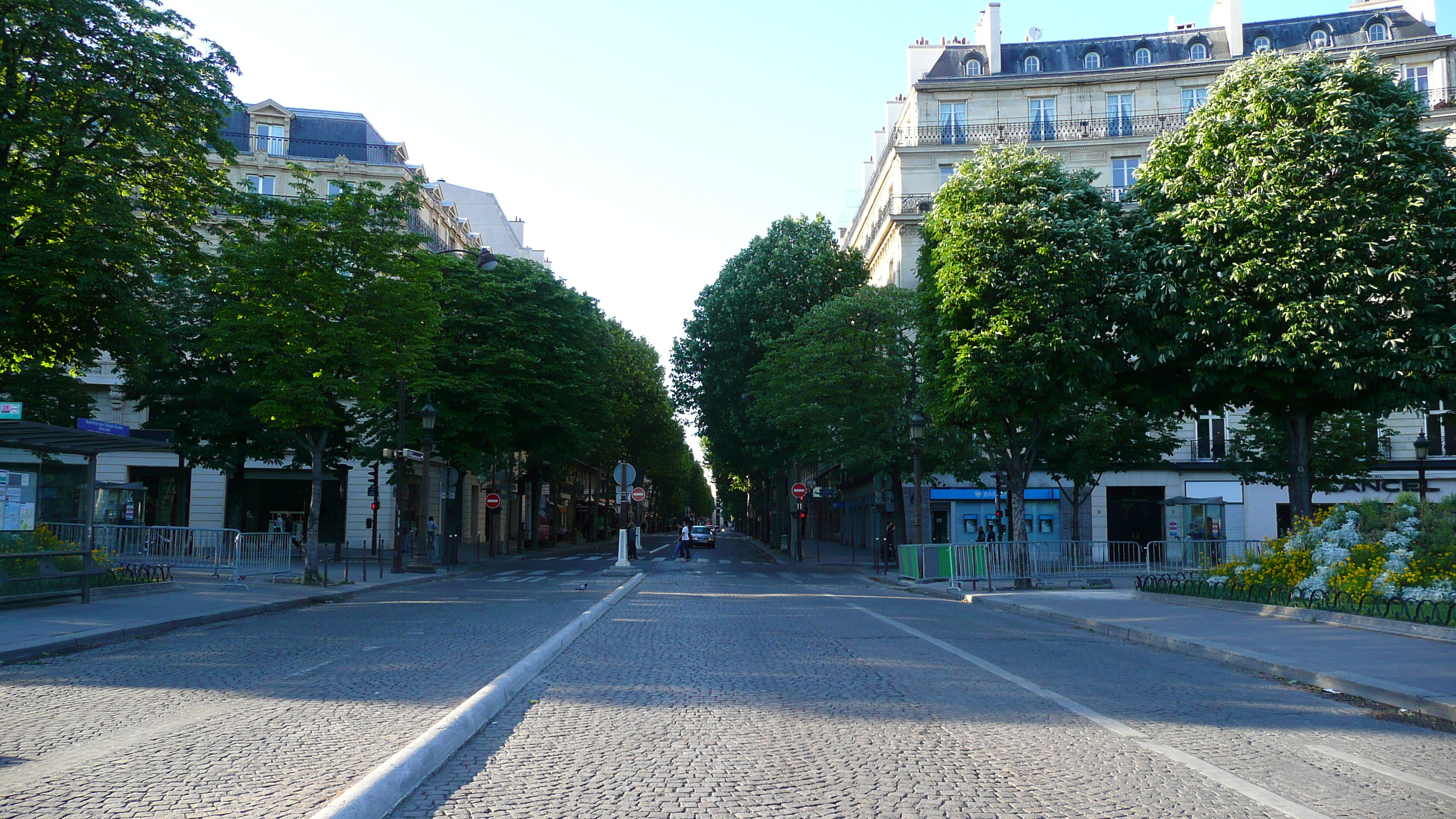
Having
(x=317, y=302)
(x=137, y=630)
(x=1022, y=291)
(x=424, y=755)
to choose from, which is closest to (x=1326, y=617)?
(x=1022, y=291)

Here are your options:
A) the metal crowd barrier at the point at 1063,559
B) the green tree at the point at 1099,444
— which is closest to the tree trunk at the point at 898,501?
the green tree at the point at 1099,444

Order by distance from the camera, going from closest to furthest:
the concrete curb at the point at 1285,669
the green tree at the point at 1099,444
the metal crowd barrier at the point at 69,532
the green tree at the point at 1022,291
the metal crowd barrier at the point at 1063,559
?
the concrete curb at the point at 1285,669, the metal crowd barrier at the point at 69,532, the green tree at the point at 1022,291, the metal crowd barrier at the point at 1063,559, the green tree at the point at 1099,444

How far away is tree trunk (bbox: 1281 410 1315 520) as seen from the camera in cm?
2087

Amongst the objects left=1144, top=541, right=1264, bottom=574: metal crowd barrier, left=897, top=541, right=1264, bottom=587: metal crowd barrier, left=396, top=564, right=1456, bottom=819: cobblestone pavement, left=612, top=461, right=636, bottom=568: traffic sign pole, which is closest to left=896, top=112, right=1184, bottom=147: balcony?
left=897, top=541, right=1264, bottom=587: metal crowd barrier

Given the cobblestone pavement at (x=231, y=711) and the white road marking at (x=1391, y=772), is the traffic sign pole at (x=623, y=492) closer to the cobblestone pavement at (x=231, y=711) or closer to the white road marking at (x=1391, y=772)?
the cobblestone pavement at (x=231, y=711)

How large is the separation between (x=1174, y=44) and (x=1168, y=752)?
44594mm

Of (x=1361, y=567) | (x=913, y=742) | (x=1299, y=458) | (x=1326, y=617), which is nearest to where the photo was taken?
(x=913, y=742)

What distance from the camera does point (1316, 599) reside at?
49.8 feet

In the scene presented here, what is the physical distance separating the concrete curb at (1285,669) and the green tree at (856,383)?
18772 mm

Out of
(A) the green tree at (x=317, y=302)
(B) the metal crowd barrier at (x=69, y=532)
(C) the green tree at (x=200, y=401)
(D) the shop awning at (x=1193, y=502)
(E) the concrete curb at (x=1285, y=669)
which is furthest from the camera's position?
(D) the shop awning at (x=1193, y=502)

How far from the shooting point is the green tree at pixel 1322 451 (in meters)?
35.9

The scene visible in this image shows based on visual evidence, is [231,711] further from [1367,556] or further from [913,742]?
[1367,556]

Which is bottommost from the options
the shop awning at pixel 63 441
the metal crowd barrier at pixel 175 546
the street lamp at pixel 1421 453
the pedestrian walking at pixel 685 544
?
the pedestrian walking at pixel 685 544

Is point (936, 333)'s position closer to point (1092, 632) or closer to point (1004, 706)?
point (1092, 632)
